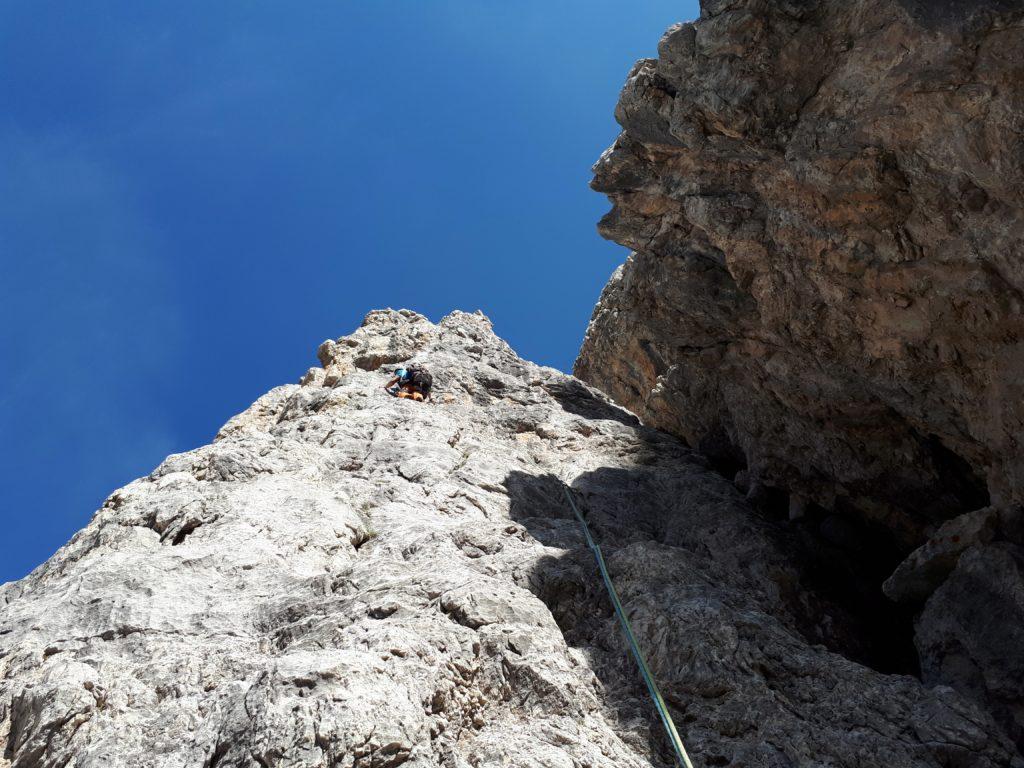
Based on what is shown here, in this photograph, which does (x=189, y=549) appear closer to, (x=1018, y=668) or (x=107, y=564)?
(x=107, y=564)

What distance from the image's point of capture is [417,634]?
9.27m

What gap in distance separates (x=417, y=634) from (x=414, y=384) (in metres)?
11.4

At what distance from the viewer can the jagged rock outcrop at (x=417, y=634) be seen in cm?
810

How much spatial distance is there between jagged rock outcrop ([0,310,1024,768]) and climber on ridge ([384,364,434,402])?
3917 millimetres

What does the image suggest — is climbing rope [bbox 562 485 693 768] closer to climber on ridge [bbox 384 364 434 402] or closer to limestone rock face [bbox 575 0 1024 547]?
limestone rock face [bbox 575 0 1024 547]

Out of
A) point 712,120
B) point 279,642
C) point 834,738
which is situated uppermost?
point 712,120

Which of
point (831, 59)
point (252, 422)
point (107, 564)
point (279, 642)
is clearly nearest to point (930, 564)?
point (831, 59)

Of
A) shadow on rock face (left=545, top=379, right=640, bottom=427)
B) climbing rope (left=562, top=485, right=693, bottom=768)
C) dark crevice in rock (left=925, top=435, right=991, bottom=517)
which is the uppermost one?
shadow on rock face (left=545, top=379, right=640, bottom=427)

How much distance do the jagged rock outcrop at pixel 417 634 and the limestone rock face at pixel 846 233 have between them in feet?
7.70

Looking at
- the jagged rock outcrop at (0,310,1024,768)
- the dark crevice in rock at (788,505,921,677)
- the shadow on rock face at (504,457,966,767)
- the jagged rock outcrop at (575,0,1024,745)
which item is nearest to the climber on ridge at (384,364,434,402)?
the jagged rock outcrop at (0,310,1024,768)

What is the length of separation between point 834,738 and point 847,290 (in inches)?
261

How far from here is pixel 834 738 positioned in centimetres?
830

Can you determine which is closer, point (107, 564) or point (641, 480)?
point (107, 564)

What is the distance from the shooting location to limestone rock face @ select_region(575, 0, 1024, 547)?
10.0 metres
